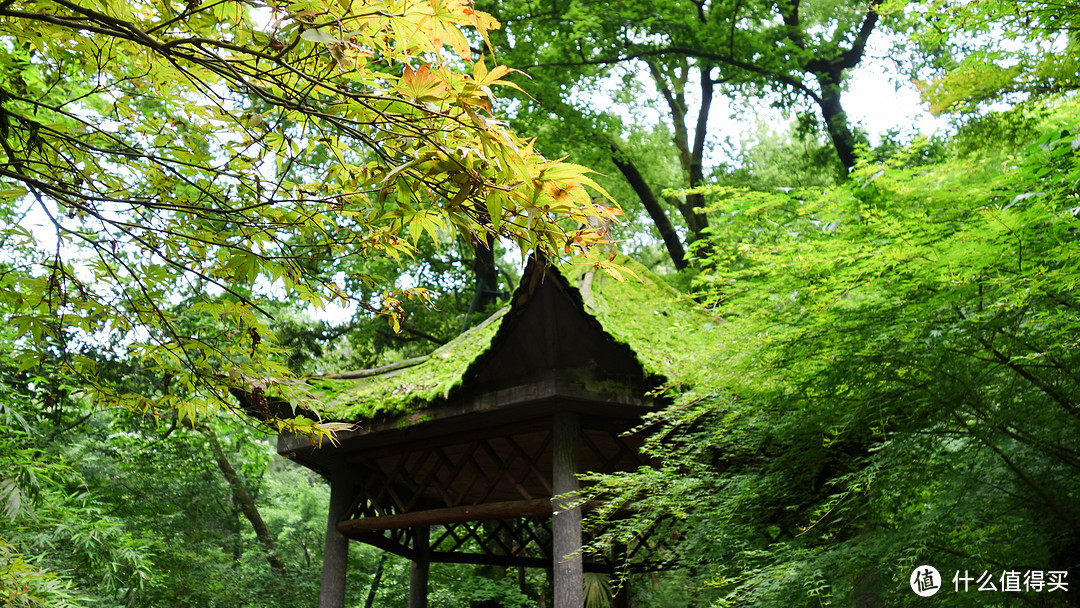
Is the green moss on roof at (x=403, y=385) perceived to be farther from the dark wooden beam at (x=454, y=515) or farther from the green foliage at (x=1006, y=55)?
the green foliage at (x=1006, y=55)

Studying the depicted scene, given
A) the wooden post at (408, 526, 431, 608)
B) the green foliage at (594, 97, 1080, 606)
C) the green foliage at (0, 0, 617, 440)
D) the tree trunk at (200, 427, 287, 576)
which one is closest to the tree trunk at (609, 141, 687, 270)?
the wooden post at (408, 526, 431, 608)

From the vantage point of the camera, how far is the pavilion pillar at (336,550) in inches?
212

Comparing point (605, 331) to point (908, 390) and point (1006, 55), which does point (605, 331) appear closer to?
point (908, 390)

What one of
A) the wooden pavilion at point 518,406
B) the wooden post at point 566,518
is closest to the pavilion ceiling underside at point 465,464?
the wooden pavilion at point 518,406

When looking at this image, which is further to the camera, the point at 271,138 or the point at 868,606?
the point at 868,606

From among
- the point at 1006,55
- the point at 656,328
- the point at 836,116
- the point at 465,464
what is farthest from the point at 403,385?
the point at 836,116

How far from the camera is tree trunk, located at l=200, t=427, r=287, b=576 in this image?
11.5 meters

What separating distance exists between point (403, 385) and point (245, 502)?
9.16 meters

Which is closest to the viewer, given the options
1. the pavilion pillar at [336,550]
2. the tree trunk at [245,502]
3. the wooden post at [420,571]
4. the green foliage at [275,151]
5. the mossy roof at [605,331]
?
the green foliage at [275,151]

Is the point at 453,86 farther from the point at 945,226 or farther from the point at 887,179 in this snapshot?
the point at 887,179

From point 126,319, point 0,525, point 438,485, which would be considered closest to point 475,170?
point 126,319

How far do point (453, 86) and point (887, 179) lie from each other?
2.79 m

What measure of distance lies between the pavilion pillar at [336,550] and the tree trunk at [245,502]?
535cm

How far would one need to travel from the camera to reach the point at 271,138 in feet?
7.18
